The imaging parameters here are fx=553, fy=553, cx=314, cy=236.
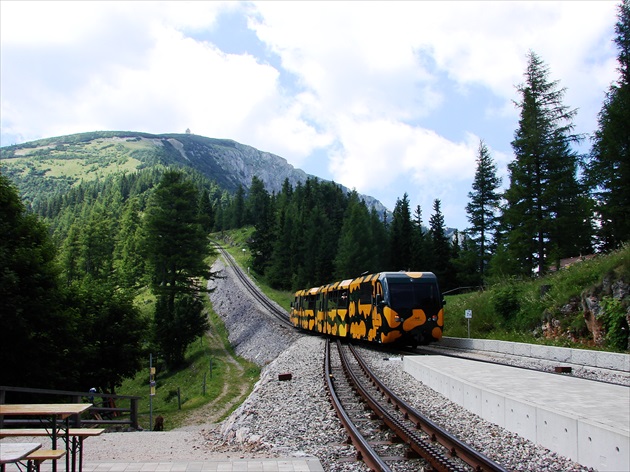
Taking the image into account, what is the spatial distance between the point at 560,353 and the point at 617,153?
15.3 meters

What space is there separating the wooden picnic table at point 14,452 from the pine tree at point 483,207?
51607 millimetres

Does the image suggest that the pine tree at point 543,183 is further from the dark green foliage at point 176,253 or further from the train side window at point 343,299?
the dark green foliage at point 176,253

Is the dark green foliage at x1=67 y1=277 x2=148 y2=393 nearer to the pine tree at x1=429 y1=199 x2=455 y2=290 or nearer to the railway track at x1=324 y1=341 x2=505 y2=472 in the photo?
the railway track at x1=324 y1=341 x2=505 y2=472

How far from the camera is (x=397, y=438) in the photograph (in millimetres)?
8203

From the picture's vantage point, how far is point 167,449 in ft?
29.6

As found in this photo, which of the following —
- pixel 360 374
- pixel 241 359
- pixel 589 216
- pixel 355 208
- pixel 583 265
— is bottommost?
pixel 241 359

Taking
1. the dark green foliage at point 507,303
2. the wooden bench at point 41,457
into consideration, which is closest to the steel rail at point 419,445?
the wooden bench at point 41,457

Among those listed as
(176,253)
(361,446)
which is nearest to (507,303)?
(361,446)

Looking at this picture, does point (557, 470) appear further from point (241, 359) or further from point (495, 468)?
point (241, 359)

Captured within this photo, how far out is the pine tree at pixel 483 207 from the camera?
179 feet

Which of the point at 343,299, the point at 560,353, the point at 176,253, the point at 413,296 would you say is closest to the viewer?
the point at 560,353

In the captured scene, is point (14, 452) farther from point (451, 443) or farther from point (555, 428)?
point (555, 428)

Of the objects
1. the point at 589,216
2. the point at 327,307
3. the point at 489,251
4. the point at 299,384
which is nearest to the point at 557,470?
the point at 299,384

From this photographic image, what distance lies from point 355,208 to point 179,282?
28.6 metres
